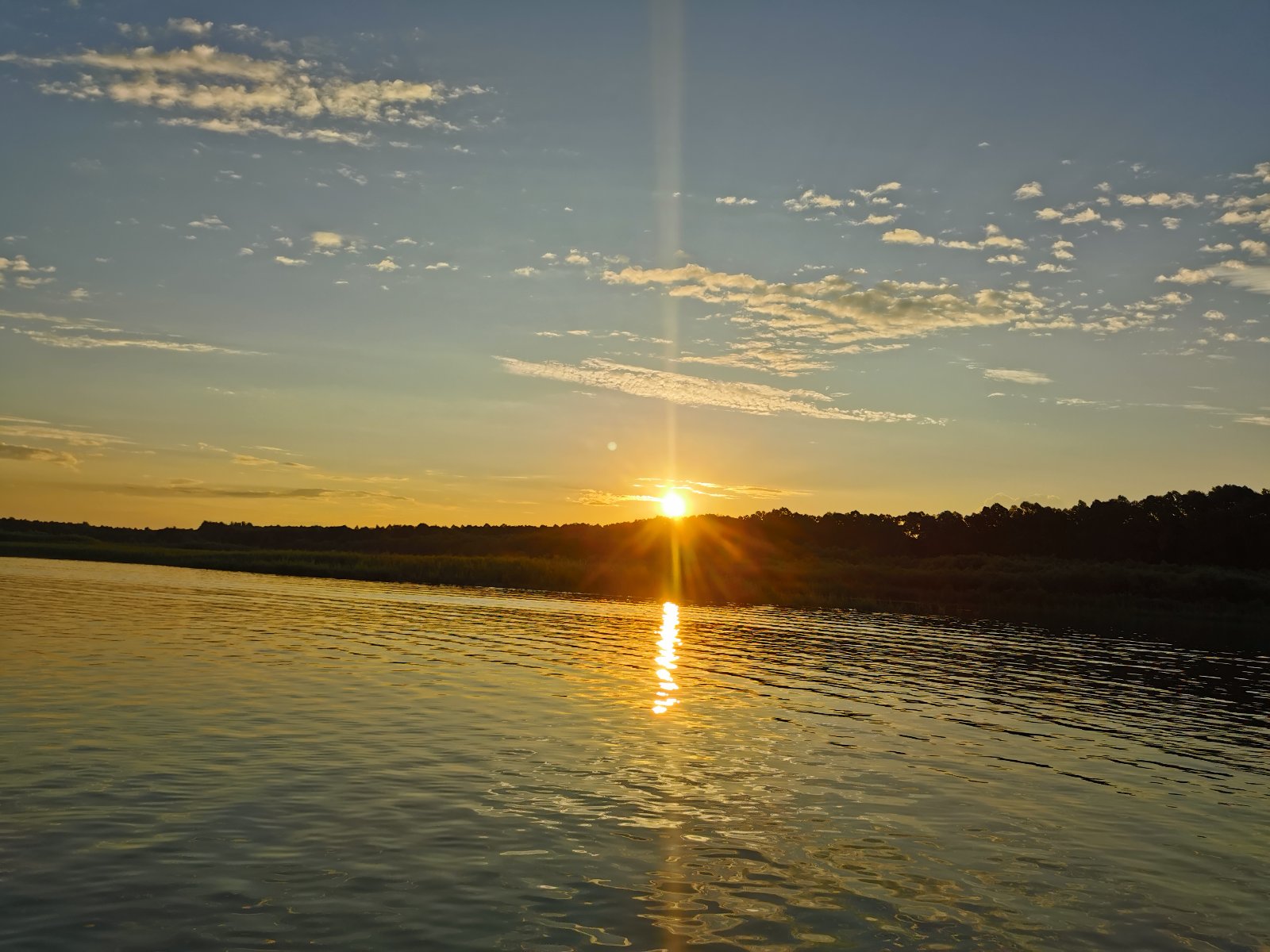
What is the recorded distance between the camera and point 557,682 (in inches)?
1407

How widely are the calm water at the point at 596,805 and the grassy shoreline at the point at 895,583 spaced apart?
183 feet

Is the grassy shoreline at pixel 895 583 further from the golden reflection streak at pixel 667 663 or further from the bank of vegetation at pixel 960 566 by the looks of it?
the golden reflection streak at pixel 667 663

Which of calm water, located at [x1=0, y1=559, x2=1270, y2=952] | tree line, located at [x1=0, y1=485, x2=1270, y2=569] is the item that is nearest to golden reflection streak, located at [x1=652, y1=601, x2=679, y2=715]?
calm water, located at [x1=0, y1=559, x2=1270, y2=952]

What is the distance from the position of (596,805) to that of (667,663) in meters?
24.8

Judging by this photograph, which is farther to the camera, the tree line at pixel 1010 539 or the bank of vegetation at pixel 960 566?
the tree line at pixel 1010 539

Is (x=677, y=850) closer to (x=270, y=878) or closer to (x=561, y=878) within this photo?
(x=561, y=878)

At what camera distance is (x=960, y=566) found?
14112 centimetres

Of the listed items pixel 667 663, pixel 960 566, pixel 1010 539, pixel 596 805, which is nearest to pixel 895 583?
pixel 960 566

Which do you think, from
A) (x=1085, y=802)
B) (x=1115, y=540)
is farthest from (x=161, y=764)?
(x=1115, y=540)

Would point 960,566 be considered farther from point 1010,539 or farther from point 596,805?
point 596,805

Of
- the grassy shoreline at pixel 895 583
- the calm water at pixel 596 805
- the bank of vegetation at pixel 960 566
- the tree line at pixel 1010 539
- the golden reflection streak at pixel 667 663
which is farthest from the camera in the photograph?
the tree line at pixel 1010 539

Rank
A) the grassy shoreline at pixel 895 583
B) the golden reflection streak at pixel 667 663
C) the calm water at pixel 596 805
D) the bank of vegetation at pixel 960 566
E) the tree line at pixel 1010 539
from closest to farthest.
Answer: the calm water at pixel 596 805
the golden reflection streak at pixel 667 663
the grassy shoreline at pixel 895 583
the bank of vegetation at pixel 960 566
the tree line at pixel 1010 539

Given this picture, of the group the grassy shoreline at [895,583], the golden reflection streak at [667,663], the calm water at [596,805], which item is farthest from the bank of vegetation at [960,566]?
the calm water at [596,805]

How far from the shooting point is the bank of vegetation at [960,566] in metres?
103
